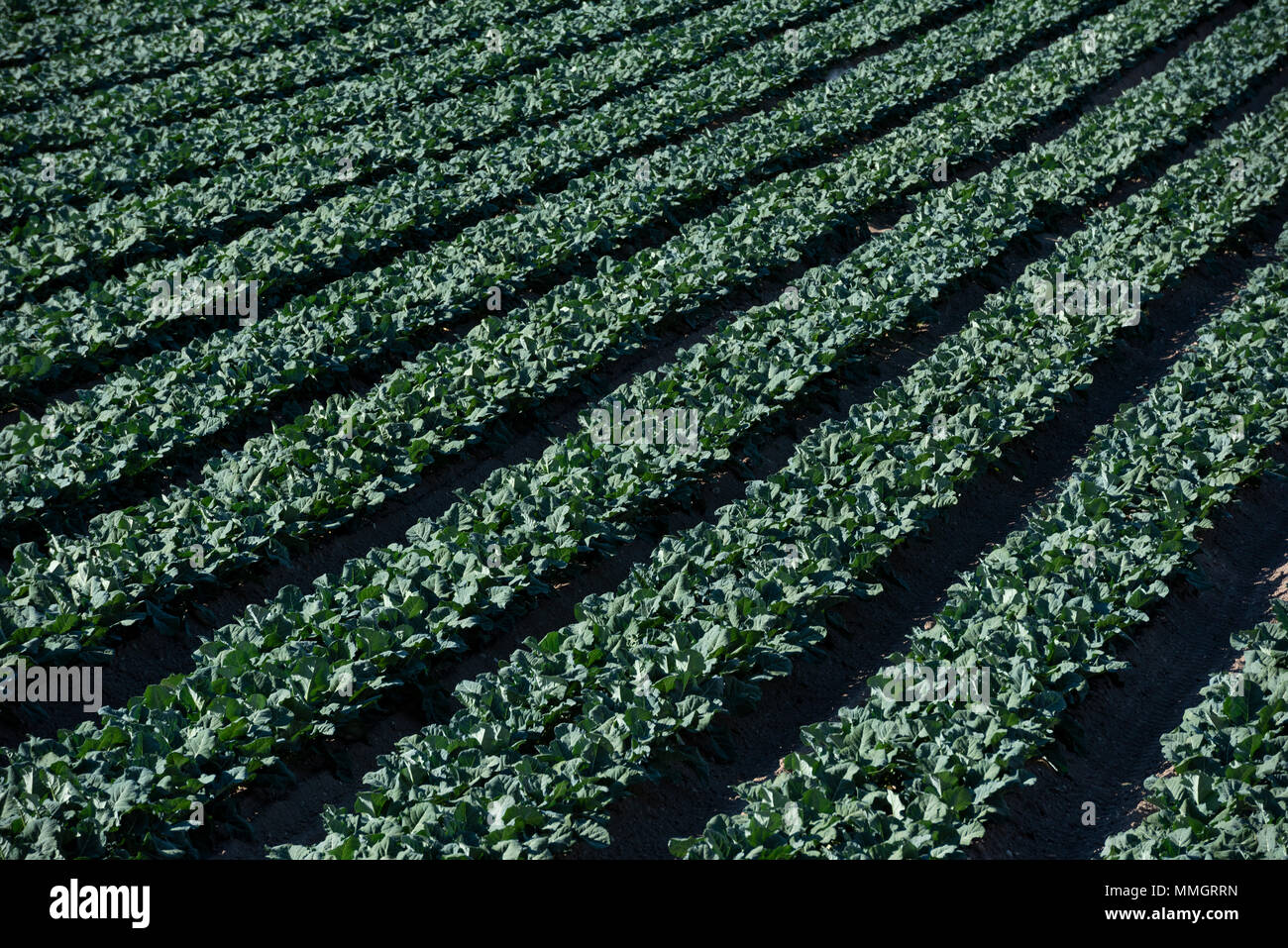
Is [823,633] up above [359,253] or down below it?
below

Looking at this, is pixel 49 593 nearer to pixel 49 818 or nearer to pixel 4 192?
pixel 49 818

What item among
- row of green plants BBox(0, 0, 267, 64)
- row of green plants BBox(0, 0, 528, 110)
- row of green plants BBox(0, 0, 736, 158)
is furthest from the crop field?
row of green plants BBox(0, 0, 267, 64)

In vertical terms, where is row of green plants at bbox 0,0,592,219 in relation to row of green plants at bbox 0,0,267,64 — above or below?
below

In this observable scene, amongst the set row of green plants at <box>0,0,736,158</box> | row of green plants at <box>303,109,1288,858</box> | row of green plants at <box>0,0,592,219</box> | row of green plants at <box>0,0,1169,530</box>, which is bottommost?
row of green plants at <box>303,109,1288,858</box>

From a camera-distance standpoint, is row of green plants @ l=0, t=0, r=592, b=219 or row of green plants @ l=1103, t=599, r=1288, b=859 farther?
row of green plants @ l=0, t=0, r=592, b=219

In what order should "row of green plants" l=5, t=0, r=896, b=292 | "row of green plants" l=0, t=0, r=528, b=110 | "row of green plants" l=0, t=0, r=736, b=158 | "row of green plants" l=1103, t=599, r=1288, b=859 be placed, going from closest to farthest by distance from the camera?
"row of green plants" l=1103, t=599, r=1288, b=859 < "row of green plants" l=5, t=0, r=896, b=292 < "row of green plants" l=0, t=0, r=736, b=158 < "row of green plants" l=0, t=0, r=528, b=110

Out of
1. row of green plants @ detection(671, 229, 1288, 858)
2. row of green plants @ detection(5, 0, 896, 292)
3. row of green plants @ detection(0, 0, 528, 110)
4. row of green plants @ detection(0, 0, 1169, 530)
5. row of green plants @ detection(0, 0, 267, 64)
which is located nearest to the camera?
row of green plants @ detection(671, 229, 1288, 858)

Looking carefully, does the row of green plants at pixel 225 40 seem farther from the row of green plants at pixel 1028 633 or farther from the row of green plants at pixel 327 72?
the row of green plants at pixel 1028 633

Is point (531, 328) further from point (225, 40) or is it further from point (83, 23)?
point (83, 23)

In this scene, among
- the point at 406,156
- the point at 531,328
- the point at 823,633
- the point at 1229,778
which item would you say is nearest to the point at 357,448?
the point at 531,328

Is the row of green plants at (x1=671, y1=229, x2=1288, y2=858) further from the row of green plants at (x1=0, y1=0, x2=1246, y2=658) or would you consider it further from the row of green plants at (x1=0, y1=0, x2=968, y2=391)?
the row of green plants at (x1=0, y1=0, x2=968, y2=391)
